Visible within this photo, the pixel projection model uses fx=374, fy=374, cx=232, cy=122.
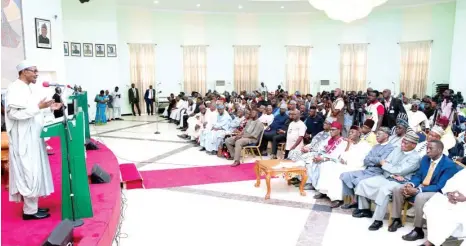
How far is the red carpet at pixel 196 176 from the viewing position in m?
6.09

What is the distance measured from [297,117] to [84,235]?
179 inches

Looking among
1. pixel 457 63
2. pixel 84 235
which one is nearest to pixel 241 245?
pixel 84 235

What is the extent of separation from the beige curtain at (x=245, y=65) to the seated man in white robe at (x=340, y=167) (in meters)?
11.9

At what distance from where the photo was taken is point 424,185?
4.07 metres

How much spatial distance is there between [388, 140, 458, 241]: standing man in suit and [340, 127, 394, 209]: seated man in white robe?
542 mm

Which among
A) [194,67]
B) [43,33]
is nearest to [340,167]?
[43,33]

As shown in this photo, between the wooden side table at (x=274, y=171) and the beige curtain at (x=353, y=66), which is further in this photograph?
the beige curtain at (x=353, y=66)

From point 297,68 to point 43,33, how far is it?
36.8ft


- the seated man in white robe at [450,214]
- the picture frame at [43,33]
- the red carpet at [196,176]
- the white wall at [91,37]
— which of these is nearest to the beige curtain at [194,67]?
the white wall at [91,37]

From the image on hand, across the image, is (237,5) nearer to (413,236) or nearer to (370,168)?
(370,168)

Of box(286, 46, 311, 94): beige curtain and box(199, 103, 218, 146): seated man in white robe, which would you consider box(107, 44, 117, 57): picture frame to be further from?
box(286, 46, 311, 94): beige curtain

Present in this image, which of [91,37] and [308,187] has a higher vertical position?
[91,37]

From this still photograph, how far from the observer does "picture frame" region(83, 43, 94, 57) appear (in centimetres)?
1349

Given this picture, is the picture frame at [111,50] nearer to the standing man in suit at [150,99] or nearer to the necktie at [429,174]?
the standing man in suit at [150,99]
